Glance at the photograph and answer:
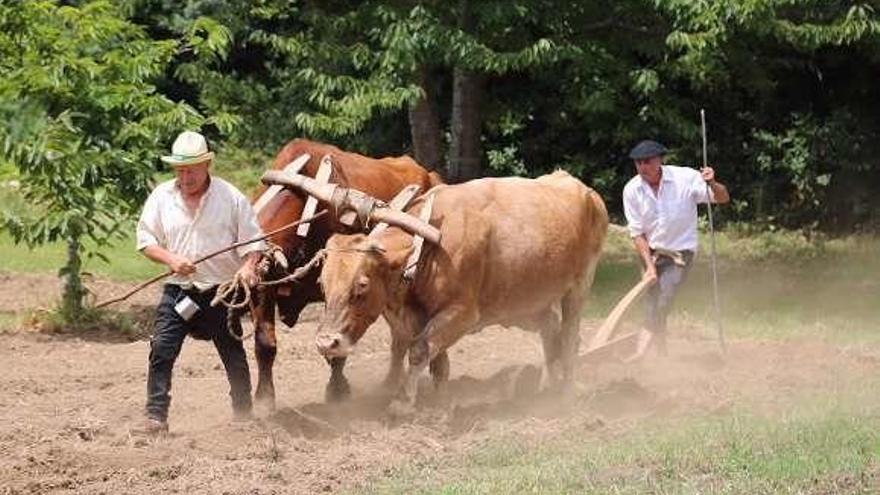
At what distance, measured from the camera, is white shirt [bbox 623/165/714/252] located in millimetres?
12844

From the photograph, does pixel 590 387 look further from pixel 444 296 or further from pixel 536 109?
pixel 536 109

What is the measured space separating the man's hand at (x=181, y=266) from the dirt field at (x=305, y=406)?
3.39 feet

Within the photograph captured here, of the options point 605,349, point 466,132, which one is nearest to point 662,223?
point 605,349

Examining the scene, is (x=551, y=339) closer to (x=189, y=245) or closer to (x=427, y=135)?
(x=189, y=245)

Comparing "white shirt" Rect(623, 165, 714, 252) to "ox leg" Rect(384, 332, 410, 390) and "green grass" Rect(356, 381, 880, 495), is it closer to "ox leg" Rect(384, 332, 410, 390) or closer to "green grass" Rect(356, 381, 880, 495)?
"ox leg" Rect(384, 332, 410, 390)

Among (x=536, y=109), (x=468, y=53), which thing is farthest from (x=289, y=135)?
(x=536, y=109)

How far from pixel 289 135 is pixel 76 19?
521 centimetres

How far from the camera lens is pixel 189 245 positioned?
31.8 feet

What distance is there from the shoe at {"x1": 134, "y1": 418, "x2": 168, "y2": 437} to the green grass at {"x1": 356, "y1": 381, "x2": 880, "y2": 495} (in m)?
1.81

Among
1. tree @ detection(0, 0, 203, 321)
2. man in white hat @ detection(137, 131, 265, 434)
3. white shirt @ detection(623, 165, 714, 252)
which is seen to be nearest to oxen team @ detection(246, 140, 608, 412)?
man in white hat @ detection(137, 131, 265, 434)

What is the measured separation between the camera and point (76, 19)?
14.6 m

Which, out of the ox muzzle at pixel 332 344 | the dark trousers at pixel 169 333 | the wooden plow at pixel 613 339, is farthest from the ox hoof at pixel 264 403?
the wooden plow at pixel 613 339

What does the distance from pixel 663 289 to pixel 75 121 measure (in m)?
5.62

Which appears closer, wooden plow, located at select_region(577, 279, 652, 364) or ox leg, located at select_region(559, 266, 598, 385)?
ox leg, located at select_region(559, 266, 598, 385)
